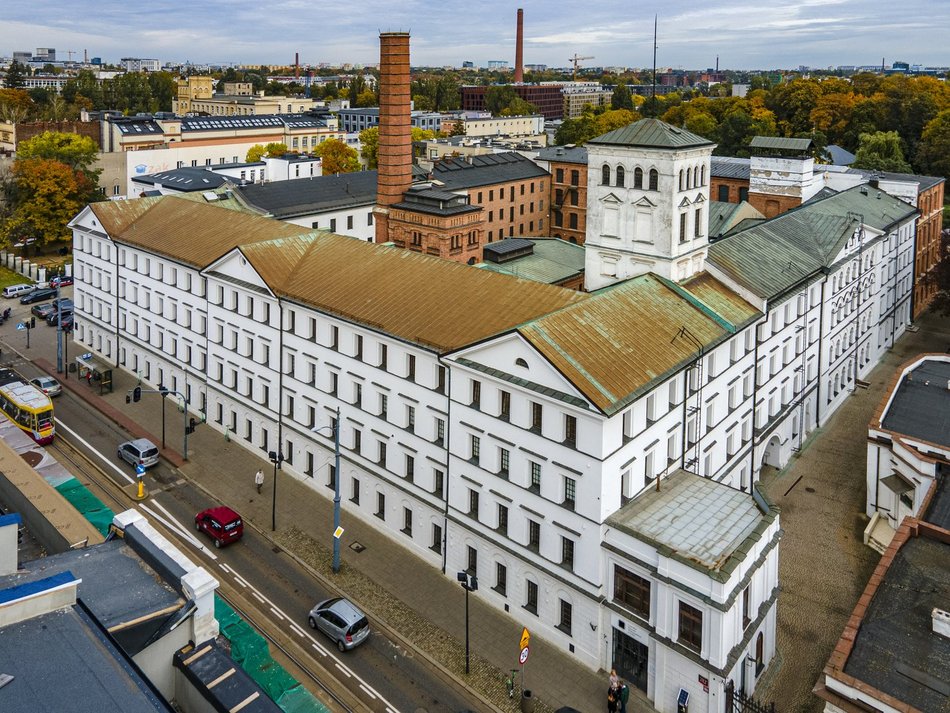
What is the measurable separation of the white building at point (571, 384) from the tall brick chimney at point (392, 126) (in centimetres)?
2053

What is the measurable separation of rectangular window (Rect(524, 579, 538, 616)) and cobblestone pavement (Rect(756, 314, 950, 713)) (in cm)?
1026

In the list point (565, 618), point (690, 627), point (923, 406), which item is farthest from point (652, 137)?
point (690, 627)

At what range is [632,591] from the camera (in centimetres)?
3397

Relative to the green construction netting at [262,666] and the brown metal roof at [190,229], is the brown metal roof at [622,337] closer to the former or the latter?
the green construction netting at [262,666]

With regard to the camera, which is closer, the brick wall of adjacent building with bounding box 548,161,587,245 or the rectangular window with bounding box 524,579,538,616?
the rectangular window with bounding box 524,579,538,616

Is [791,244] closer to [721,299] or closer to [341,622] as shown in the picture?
[721,299]

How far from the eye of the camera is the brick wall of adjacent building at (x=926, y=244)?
84.1 metres

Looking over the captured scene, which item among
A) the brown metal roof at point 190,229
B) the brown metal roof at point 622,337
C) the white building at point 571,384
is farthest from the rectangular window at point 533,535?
the brown metal roof at point 190,229

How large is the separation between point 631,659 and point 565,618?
139 inches

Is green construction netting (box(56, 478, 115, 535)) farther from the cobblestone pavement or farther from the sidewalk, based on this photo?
the cobblestone pavement

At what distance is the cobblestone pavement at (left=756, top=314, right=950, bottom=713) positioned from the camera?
3541 cm

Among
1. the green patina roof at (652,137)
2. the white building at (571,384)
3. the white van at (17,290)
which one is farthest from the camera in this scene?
the white van at (17,290)

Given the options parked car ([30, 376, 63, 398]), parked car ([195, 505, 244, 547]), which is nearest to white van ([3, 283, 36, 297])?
parked car ([30, 376, 63, 398])

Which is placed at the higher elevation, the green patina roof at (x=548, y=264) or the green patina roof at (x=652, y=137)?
the green patina roof at (x=652, y=137)
